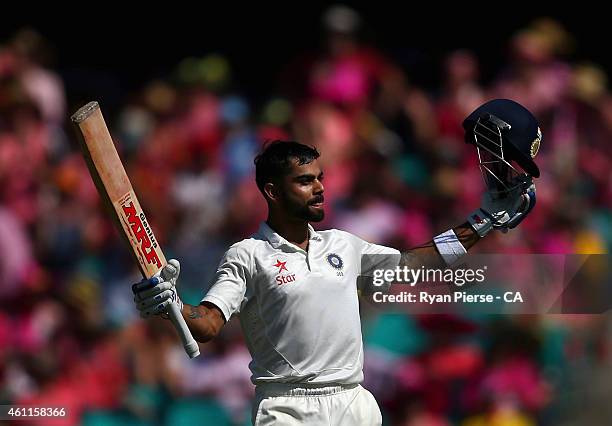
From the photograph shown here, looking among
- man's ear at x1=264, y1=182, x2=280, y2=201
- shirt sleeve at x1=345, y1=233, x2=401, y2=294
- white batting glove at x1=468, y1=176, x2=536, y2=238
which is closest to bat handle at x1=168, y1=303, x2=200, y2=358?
man's ear at x1=264, y1=182, x2=280, y2=201

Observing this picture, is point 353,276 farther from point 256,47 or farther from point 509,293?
point 256,47

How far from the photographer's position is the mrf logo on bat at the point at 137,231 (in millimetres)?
4090

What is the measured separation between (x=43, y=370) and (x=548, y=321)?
3027 mm

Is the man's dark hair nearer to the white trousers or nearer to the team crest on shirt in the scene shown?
the team crest on shirt

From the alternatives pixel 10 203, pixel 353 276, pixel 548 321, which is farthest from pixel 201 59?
pixel 353 276

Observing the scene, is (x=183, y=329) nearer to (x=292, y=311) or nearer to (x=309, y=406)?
(x=292, y=311)

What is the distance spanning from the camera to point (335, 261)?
460cm

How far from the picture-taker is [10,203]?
7574 millimetres

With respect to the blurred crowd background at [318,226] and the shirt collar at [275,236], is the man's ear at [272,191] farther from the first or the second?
the blurred crowd background at [318,226]

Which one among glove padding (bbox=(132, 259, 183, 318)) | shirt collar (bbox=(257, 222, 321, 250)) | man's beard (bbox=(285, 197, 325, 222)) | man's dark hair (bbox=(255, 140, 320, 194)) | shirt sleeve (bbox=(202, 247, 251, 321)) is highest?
man's dark hair (bbox=(255, 140, 320, 194))

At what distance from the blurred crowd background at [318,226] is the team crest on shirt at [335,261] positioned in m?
2.41

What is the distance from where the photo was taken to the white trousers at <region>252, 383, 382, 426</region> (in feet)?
Result: 14.5

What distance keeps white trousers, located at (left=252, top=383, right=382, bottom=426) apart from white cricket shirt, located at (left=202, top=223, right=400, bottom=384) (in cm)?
4

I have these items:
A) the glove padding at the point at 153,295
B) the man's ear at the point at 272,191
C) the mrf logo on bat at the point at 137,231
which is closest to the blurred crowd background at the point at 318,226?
the man's ear at the point at 272,191
